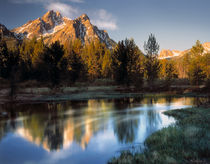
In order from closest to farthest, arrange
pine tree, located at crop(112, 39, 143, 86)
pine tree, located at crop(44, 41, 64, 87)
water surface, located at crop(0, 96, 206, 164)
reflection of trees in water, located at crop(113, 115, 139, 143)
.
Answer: water surface, located at crop(0, 96, 206, 164)
reflection of trees in water, located at crop(113, 115, 139, 143)
pine tree, located at crop(44, 41, 64, 87)
pine tree, located at crop(112, 39, 143, 86)

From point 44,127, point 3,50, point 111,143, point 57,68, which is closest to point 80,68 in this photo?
point 57,68

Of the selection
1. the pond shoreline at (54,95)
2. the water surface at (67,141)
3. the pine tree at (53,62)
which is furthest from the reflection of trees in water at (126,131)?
the pine tree at (53,62)

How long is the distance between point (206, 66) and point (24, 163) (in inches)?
2220

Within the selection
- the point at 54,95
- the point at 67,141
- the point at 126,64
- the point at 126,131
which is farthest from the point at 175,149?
the point at 126,64

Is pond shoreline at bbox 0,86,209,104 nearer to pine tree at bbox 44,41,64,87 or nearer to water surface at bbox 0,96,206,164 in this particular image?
pine tree at bbox 44,41,64,87

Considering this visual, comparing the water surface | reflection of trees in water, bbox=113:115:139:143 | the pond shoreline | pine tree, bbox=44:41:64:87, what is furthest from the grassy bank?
pine tree, bbox=44:41:64:87

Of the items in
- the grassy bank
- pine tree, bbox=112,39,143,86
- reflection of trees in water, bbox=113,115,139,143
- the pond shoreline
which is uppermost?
pine tree, bbox=112,39,143,86

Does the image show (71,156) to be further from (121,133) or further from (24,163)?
(121,133)

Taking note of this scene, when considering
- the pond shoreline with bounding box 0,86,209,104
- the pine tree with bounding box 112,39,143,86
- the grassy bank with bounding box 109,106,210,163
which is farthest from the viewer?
the pine tree with bounding box 112,39,143,86

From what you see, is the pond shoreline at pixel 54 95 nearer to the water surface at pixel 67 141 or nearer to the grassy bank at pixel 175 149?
the water surface at pixel 67 141

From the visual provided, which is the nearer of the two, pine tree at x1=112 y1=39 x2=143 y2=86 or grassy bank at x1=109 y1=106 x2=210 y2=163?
grassy bank at x1=109 y1=106 x2=210 y2=163

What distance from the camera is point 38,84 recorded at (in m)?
58.2

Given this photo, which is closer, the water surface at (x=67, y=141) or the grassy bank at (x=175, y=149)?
the grassy bank at (x=175, y=149)

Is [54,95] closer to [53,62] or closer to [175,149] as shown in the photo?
[53,62]
